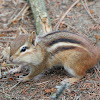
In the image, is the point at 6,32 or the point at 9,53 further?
the point at 6,32

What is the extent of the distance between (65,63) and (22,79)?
0.94 metres

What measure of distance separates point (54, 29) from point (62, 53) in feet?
4.89

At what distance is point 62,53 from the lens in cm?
360

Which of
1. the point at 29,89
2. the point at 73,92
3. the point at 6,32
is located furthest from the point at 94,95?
the point at 6,32

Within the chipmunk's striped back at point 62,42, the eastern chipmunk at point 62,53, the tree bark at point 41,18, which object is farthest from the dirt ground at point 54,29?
the chipmunk's striped back at point 62,42

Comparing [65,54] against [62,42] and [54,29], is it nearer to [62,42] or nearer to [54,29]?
[62,42]

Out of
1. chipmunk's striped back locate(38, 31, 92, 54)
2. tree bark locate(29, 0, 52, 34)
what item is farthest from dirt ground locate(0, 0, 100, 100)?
chipmunk's striped back locate(38, 31, 92, 54)

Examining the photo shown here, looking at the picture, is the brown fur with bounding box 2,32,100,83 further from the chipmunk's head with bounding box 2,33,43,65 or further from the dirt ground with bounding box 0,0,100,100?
the dirt ground with bounding box 0,0,100,100

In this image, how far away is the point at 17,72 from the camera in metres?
A: 4.11

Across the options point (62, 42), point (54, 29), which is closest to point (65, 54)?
point (62, 42)

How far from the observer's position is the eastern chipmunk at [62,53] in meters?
3.42

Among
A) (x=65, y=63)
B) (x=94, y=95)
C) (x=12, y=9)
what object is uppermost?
(x=12, y=9)

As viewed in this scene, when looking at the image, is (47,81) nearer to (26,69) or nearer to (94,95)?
→ (26,69)

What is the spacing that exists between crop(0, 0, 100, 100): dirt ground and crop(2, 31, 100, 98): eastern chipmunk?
9.8 inches
